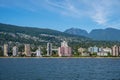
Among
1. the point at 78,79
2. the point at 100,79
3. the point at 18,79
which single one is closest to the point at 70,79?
the point at 78,79

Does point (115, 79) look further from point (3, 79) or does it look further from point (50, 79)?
point (3, 79)

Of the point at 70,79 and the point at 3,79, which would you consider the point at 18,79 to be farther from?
the point at 70,79

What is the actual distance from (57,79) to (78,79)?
452 cm

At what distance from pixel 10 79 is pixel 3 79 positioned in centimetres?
143

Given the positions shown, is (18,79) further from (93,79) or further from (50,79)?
(93,79)

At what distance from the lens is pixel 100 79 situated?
74062 millimetres

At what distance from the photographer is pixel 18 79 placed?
235 ft

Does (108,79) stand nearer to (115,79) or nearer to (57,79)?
(115,79)

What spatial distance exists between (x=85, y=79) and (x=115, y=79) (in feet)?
21.3

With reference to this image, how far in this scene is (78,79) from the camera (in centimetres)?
7388

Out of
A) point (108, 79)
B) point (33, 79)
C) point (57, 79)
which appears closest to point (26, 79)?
point (33, 79)

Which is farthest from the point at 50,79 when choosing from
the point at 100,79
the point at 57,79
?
the point at 100,79

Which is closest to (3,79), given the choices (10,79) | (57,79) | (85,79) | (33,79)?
(10,79)

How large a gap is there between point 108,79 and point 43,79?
14094 millimetres
